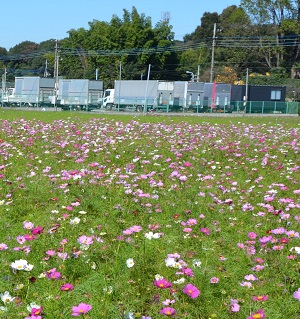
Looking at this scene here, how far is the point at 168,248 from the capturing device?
10.3ft

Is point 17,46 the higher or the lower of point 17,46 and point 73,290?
the higher

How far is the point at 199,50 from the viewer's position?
7325 cm

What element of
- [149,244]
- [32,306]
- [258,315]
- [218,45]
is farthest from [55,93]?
[258,315]

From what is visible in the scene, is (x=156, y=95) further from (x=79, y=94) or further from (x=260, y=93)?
(x=260, y=93)

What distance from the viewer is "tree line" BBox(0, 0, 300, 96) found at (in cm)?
5456

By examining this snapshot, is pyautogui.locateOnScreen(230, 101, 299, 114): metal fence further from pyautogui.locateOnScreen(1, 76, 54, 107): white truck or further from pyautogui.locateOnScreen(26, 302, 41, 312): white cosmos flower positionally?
pyautogui.locateOnScreen(26, 302, 41, 312): white cosmos flower

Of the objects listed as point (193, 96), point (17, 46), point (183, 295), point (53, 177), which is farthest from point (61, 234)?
point (17, 46)

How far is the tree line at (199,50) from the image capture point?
2148 inches

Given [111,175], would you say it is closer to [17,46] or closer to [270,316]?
[270,316]

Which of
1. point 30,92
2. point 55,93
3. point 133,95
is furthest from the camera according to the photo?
point 30,92

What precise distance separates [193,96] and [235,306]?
35664 mm

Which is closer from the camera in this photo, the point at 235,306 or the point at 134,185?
the point at 235,306

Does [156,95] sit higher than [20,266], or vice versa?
[156,95]

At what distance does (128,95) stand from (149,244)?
3604cm
